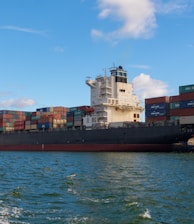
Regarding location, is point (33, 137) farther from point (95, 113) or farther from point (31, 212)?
point (31, 212)

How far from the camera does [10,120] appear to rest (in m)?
75.1

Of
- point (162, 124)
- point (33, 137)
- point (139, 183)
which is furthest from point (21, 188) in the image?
point (33, 137)

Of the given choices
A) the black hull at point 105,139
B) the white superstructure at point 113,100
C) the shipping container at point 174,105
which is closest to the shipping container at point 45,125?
the black hull at point 105,139

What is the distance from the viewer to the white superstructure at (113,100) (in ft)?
181

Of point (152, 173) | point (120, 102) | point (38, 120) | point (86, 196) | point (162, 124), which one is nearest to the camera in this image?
point (86, 196)

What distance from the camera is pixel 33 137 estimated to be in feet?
207

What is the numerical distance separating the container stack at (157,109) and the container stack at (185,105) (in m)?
1.66

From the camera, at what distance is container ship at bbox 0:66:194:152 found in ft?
145

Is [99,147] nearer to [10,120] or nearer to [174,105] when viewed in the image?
[174,105]

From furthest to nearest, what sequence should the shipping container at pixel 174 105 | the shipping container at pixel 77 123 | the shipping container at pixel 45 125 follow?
the shipping container at pixel 45 125 → the shipping container at pixel 77 123 → the shipping container at pixel 174 105

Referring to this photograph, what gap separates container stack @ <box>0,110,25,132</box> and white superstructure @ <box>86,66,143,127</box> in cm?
2184

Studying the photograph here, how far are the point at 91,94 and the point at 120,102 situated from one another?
5278mm

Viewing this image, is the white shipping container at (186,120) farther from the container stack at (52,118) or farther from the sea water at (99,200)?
the container stack at (52,118)

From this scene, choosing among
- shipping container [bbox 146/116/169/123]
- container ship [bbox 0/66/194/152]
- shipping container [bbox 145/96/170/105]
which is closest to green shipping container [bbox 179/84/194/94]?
container ship [bbox 0/66/194/152]
